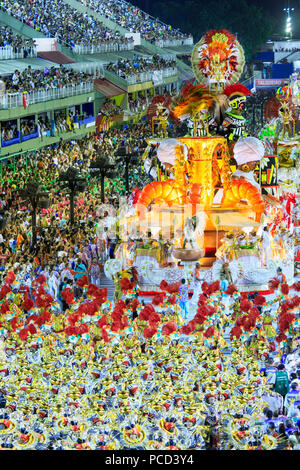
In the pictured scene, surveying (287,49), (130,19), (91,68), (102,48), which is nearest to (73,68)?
(91,68)

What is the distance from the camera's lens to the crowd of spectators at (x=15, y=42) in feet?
164

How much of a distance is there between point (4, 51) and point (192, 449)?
122 ft

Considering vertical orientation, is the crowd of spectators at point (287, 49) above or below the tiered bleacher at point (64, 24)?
below

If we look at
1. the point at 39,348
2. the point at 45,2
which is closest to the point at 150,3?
the point at 45,2

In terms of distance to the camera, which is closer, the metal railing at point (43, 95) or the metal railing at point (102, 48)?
the metal railing at point (43, 95)

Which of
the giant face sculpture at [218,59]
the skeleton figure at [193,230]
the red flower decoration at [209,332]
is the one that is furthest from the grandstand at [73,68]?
the red flower decoration at [209,332]

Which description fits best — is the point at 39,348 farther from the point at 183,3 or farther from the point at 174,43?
the point at 183,3

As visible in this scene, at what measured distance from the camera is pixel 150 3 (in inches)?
4621

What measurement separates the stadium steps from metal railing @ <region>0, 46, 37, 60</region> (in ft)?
6.49

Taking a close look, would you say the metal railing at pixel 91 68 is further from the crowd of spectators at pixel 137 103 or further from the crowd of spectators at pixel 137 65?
the crowd of spectators at pixel 137 103

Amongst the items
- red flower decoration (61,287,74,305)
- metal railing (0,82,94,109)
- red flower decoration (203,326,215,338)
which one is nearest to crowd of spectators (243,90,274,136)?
metal railing (0,82,94,109)

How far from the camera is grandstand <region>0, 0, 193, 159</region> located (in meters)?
43.8

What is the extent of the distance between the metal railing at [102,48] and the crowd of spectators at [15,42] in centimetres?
910
